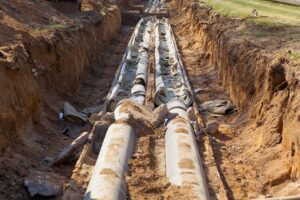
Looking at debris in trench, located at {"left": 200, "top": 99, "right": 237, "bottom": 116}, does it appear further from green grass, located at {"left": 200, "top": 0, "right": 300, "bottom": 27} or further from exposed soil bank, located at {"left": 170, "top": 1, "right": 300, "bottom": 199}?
green grass, located at {"left": 200, "top": 0, "right": 300, "bottom": 27}

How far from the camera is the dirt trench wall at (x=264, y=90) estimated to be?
745 cm

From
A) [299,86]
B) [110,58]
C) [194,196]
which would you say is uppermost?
[299,86]

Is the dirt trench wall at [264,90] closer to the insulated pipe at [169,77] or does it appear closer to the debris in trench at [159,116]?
the insulated pipe at [169,77]

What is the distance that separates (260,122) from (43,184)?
14.8 feet

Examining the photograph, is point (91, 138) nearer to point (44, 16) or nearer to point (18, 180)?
point (18, 180)

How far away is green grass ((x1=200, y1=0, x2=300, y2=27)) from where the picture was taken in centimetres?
1423

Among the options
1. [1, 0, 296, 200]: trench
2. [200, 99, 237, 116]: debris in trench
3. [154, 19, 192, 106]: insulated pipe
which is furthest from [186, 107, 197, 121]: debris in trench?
[200, 99, 237, 116]: debris in trench

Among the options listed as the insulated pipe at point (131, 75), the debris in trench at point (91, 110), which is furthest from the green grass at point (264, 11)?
the debris in trench at point (91, 110)

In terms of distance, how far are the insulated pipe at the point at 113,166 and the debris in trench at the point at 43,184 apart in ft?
2.35

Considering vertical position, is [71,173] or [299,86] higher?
[299,86]

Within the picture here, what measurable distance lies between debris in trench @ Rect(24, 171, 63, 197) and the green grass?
9.05 m

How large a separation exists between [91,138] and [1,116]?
166 cm

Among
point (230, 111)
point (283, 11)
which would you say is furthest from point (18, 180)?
point (283, 11)

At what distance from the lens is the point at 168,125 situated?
28.1 ft
